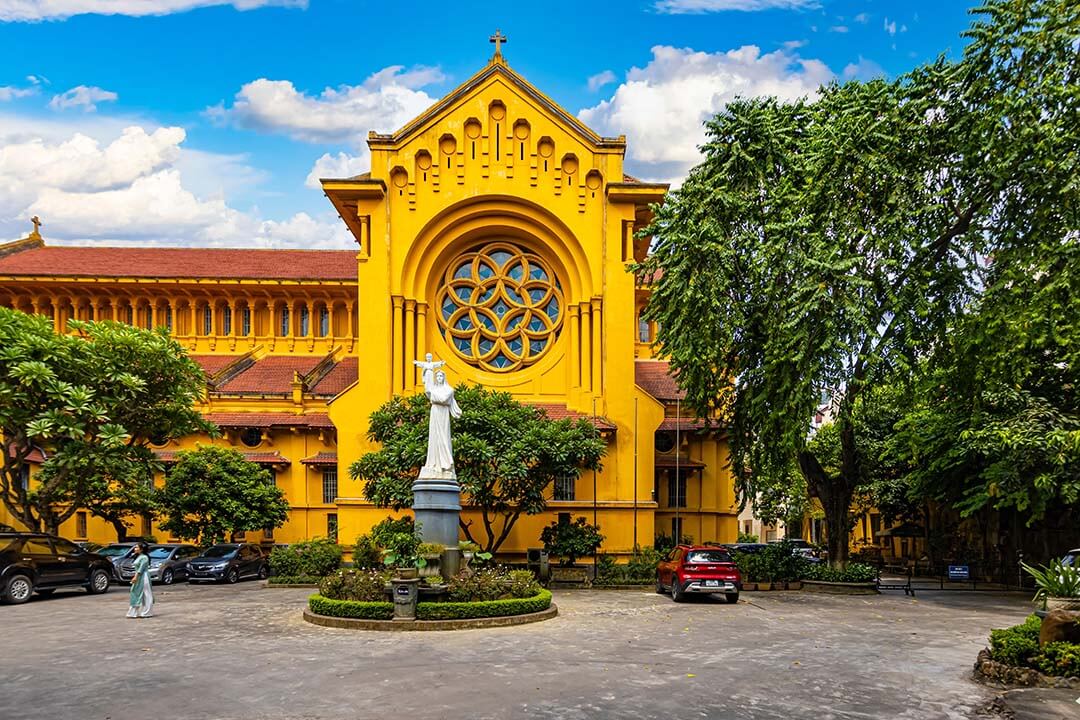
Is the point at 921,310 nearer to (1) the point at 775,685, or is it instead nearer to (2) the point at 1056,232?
(2) the point at 1056,232

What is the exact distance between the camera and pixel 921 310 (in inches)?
894

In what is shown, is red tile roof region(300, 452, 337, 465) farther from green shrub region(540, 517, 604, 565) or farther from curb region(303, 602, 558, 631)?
curb region(303, 602, 558, 631)

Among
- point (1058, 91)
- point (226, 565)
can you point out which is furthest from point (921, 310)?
point (226, 565)

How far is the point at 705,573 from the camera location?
76.1ft

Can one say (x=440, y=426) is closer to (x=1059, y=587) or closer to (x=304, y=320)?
(x=1059, y=587)

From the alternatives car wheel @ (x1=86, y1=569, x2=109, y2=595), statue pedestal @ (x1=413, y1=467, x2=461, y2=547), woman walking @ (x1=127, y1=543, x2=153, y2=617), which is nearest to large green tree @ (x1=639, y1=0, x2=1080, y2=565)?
statue pedestal @ (x1=413, y1=467, x2=461, y2=547)

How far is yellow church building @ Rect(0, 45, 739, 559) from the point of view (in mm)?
33156

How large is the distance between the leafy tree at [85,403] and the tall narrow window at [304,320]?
490 inches

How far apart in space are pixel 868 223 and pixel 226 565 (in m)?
23.6

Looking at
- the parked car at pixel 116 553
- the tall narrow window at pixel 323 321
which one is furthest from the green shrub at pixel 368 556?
the tall narrow window at pixel 323 321

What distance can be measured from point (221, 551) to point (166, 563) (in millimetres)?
1839

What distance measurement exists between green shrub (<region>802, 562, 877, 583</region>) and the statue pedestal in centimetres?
1235

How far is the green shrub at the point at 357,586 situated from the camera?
18859 millimetres

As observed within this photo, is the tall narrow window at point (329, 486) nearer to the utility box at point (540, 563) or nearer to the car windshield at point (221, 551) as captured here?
the car windshield at point (221, 551)
